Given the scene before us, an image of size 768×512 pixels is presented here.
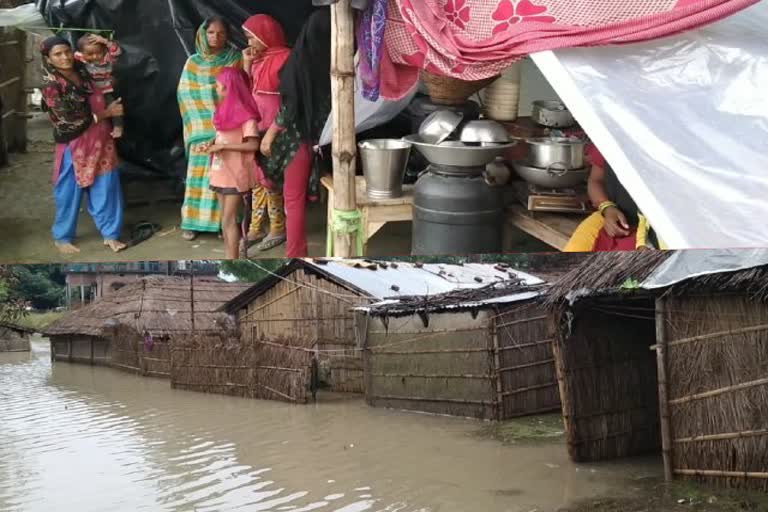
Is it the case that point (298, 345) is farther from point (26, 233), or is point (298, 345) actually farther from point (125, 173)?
point (26, 233)

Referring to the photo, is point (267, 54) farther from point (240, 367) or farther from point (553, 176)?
point (240, 367)

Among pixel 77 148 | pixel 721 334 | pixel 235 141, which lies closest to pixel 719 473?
pixel 721 334

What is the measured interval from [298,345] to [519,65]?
2.39 m

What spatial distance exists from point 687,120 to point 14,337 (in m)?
1.43

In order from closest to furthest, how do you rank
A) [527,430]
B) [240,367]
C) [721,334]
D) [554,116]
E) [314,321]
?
1. [554,116]
2. [240,367]
3. [721,334]
4. [314,321]
5. [527,430]

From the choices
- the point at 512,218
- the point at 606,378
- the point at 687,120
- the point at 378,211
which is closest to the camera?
the point at 687,120

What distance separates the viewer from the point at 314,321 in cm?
443

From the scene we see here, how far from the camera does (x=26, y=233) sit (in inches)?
96.6

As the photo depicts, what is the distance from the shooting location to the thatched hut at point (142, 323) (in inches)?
71.9

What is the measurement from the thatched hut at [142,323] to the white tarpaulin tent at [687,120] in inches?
34.3

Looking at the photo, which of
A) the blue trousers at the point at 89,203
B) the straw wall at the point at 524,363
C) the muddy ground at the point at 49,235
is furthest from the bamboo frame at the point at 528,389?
the blue trousers at the point at 89,203

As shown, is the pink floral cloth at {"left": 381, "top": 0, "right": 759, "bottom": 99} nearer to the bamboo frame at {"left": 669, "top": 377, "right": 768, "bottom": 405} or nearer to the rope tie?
the rope tie

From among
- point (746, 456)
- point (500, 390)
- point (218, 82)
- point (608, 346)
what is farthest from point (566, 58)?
point (500, 390)

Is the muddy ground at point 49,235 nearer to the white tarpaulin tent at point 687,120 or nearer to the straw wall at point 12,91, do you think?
the straw wall at point 12,91
